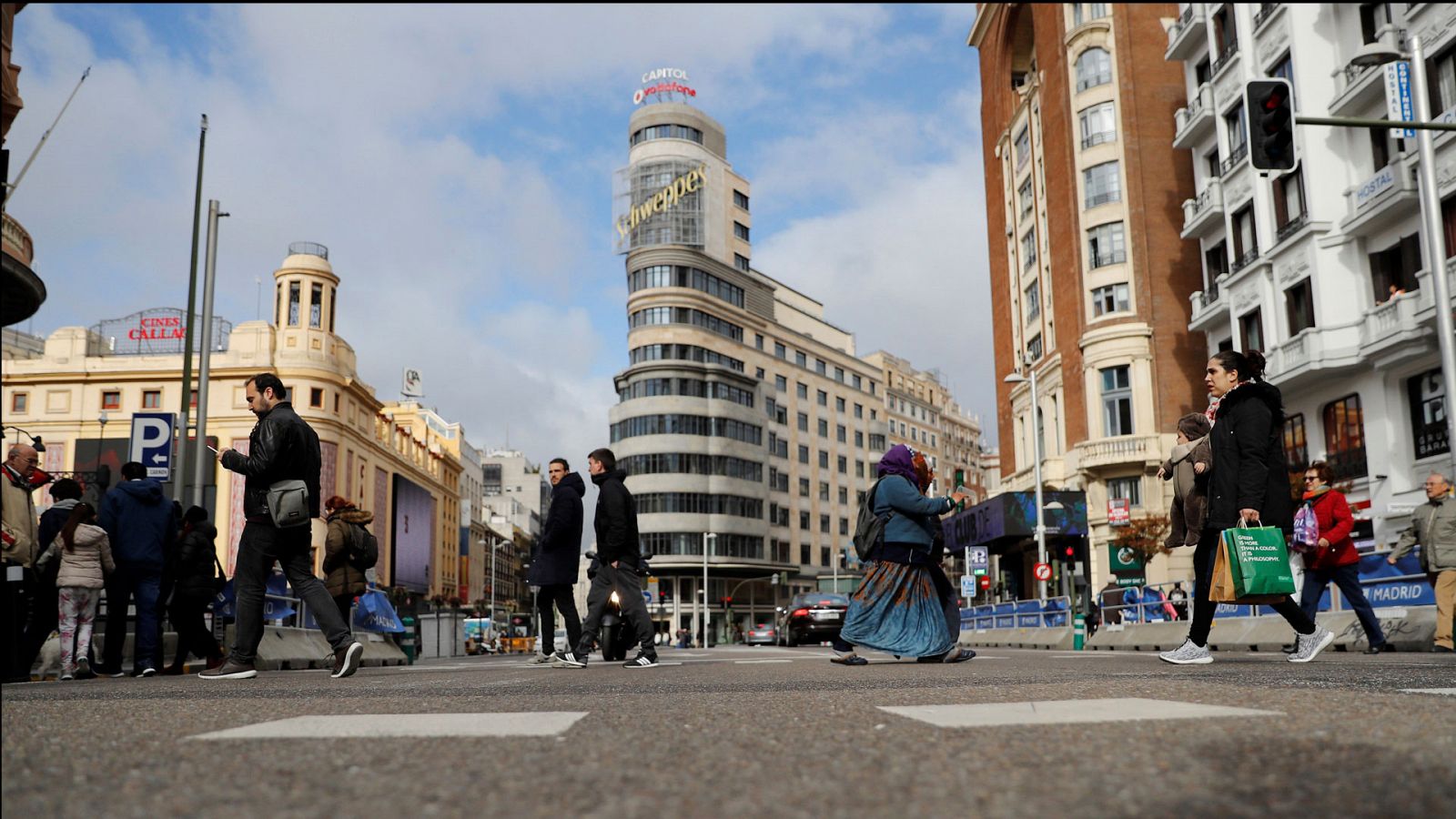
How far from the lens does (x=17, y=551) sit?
9062 millimetres

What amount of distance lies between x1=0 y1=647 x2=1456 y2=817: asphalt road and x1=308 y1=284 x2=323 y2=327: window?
72230 millimetres

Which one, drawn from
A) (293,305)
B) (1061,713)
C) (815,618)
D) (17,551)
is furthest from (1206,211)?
(293,305)

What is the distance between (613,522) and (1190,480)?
17.2 feet

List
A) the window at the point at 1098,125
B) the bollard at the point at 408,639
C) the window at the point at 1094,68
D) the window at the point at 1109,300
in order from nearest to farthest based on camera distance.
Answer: the bollard at the point at 408,639
the window at the point at 1109,300
the window at the point at 1098,125
the window at the point at 1094,68

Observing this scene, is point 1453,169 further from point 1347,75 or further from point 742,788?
point 742,788

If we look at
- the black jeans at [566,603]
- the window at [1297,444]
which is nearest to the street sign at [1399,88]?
the window at [1297,444]

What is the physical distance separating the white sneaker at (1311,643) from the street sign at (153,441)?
45.5 ft

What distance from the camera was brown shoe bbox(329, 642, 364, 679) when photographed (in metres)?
8.31

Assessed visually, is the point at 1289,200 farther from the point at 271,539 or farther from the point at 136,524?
the point at 271,539

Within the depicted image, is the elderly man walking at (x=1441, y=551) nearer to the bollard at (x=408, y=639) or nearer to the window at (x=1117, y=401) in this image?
the bollard at (x=408, y=639)

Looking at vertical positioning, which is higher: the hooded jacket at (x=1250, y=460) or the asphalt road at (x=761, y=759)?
the hooded jacket at (x=1250, y=460)

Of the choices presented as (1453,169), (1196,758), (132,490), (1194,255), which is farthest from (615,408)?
(1196,758)

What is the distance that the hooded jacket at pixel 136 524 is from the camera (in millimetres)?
10633

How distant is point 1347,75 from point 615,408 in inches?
2553
